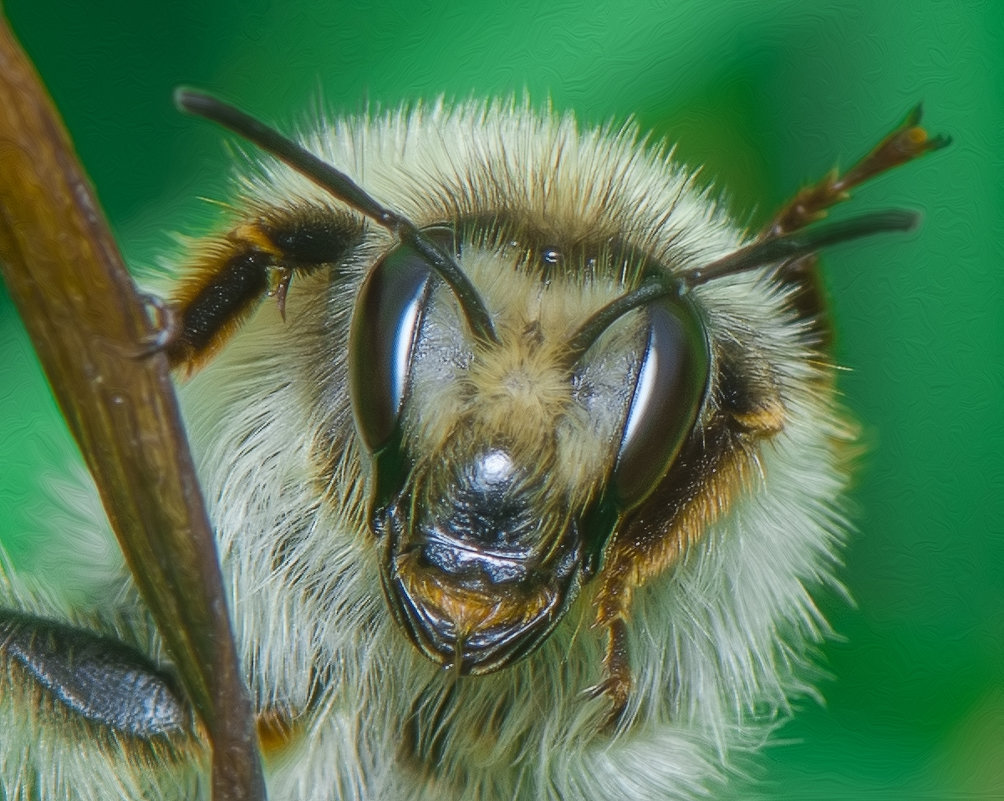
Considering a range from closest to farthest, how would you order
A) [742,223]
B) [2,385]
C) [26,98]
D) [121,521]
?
1. [26,98]
2. [121,521]
3. [742,223]
4. [2,385]

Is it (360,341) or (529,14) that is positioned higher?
(529,14)

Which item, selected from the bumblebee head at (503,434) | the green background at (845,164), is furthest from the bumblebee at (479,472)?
the green background at (845,164)

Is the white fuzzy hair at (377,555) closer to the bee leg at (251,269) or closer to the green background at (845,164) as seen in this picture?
the bee leg at (251,269)

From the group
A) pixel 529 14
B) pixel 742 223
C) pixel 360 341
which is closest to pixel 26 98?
pixel 360 341

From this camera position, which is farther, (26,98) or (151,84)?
(151,84)

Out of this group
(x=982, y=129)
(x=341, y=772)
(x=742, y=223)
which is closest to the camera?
(x=341, y=772)

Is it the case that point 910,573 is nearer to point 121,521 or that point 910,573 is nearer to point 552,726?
point 552,726

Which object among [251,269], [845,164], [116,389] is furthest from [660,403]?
[845,164]

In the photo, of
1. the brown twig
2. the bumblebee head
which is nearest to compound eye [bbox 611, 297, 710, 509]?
the bumblebee head

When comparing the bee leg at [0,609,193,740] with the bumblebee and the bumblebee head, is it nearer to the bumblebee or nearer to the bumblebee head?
the bumblebee
